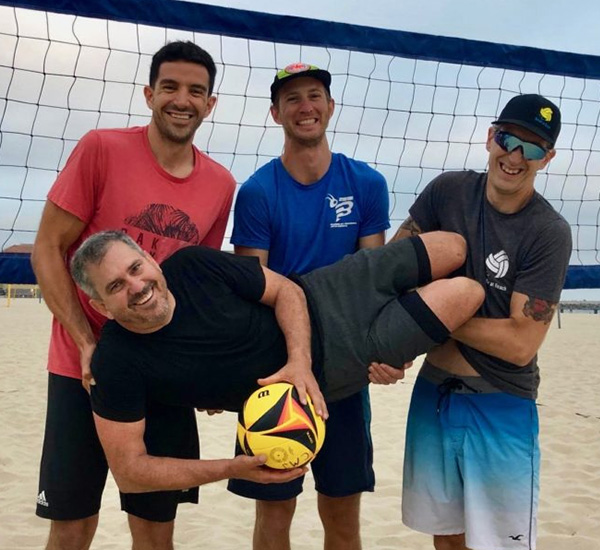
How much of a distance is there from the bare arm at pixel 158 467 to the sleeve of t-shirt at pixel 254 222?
80 centimetres

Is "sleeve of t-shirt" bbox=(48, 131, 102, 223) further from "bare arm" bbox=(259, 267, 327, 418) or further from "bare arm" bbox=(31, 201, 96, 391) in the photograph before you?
"bare arm" bbox=(259, 267, 327, 418)

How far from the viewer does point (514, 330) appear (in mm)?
2213

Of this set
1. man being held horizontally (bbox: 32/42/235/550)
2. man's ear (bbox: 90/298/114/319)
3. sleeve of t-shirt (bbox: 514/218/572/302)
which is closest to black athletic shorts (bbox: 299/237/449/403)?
sleeve of t-shirt (bbox: 514/218/572/302)

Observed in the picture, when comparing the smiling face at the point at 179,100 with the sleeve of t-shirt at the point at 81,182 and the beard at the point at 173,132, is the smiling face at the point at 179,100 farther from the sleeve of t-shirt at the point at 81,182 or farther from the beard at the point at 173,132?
the sleeve of t-shirt at the point at 81,182

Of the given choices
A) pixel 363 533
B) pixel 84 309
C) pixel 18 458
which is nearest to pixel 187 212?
pixel 84 309

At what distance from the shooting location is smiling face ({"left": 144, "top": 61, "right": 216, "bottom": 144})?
7.65 ft

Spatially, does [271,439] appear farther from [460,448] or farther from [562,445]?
[562,445]

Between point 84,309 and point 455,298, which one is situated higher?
point 455,298

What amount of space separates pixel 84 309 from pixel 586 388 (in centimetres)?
707

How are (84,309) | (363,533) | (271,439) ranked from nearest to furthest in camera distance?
1. (271,439)
2. (84,309)
3. (363,533)

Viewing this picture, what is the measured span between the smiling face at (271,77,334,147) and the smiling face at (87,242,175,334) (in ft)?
2.72

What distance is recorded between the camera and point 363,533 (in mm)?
3781

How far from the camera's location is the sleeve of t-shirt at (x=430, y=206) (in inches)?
96.6

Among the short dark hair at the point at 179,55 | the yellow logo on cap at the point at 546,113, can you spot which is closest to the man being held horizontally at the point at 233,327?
the yellow logo on cap at the point at 546,113
